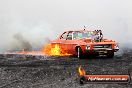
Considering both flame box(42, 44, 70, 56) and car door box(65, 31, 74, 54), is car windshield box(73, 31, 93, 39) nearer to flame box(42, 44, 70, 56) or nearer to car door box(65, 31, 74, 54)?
car door box(65, 31, 74, 54)

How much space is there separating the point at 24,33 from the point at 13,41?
4.84 ft

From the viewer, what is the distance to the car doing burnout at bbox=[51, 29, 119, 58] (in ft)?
67.6

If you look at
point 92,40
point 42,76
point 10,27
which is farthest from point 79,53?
point 10,27

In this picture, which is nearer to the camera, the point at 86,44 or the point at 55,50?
the point at 86,44

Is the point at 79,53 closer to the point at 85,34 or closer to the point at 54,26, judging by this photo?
the point at 85,34

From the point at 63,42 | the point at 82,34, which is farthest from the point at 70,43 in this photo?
the point at 82,34

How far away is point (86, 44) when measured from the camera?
810 inches

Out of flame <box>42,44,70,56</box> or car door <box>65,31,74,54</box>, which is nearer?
car door <box>65,31,74,54</box>

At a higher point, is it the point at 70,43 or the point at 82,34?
the point at 82,34

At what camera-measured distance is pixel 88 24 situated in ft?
123

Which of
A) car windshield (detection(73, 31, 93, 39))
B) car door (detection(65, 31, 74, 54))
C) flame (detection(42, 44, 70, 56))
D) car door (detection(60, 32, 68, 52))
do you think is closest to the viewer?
car door (detection(65, 31, 74, 54))

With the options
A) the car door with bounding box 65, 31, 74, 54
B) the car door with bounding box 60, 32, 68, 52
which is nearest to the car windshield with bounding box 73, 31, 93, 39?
the car door with bounding box 65, 31, 74, 54

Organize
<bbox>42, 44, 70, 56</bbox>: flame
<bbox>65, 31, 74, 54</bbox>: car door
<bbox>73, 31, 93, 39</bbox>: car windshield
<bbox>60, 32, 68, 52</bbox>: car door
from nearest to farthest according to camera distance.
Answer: <bbox>65, 31, 74, 54</bbox>: car door < <bbox>60, 32, 68, 52</bbox>: car door < <bbox>73, 31, 93, 39</bbox>: car windshield < <bbox>42, 44, 70, 56</bbox>: flame

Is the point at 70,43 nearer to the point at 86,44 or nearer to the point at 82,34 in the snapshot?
the point at 82,34
